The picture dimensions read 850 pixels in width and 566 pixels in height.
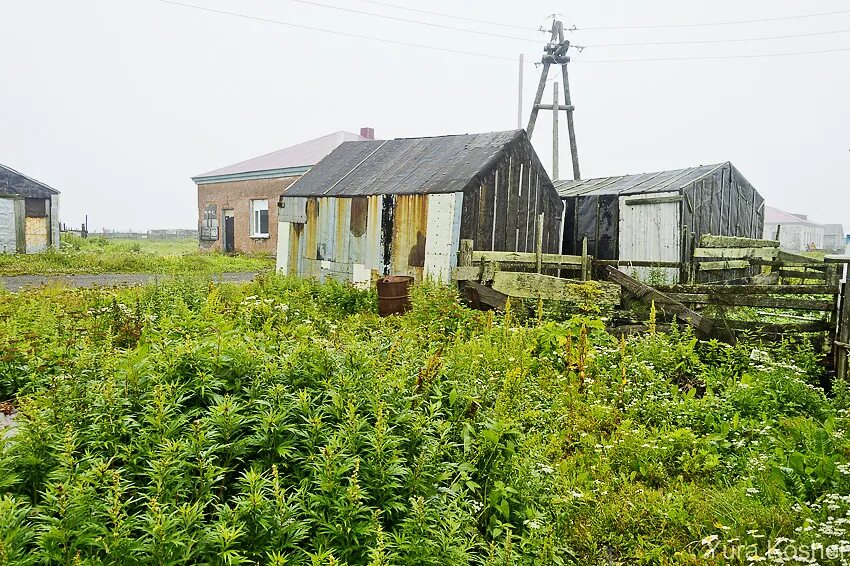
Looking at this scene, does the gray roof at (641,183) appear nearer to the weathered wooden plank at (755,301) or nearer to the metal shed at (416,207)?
the metal shed at (416,207)

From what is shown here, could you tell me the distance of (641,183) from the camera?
666 inches

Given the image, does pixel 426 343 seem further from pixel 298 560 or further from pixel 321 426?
pixel 298 560

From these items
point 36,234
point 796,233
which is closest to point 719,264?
point 36,234

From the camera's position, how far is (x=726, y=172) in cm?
1728

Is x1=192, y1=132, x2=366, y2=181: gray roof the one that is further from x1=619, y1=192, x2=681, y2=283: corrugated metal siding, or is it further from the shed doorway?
x1=619, y1=192, x2=681, y2=283: corrugated metal siding

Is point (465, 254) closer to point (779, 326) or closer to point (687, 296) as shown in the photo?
point (687, 296)

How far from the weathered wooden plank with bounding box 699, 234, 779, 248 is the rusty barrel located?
715 centimetres

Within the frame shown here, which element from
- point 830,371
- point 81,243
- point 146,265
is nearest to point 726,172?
point 830,371

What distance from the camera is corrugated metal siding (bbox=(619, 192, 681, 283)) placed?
15.3 metres

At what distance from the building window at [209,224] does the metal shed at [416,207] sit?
17.4m

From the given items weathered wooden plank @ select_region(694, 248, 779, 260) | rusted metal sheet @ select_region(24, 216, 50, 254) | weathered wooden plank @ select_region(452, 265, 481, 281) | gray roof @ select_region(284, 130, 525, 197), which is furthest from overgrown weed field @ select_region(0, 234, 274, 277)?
weathered wooden plank @ select_region(694, 248, 779, 260)

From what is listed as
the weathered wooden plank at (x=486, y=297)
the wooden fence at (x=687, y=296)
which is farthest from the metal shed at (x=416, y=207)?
the weathered wooden plank at (x=486, y=297)

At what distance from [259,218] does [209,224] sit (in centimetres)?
421

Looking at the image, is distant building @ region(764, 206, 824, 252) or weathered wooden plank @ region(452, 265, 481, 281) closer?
weathered wooden plank @ region(452, 265, 481, 281)
